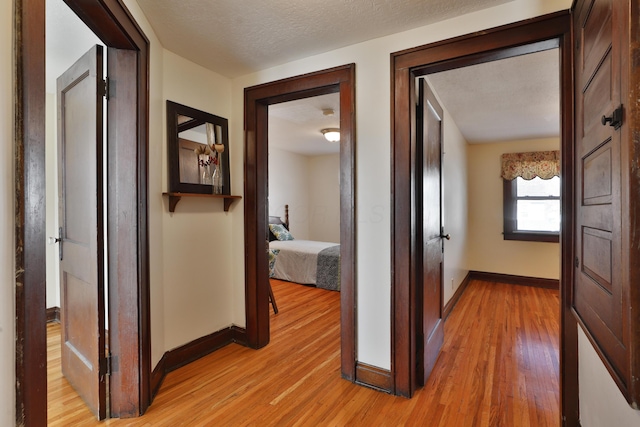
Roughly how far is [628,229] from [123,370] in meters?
2.27

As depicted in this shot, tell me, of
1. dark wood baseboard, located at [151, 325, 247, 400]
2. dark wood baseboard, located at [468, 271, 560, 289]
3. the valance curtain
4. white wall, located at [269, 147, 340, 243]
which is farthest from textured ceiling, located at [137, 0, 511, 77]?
dark wood baseboard, located at [468, 271, 560, 289]

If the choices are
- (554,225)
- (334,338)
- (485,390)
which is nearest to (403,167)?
(485,390)

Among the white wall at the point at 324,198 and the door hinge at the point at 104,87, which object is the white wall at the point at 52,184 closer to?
the door hinge at the point at 104,87

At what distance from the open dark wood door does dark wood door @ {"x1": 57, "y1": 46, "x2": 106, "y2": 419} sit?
2147 mm

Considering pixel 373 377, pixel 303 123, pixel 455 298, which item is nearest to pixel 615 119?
pixel 373 377

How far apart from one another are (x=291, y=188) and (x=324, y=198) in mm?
822

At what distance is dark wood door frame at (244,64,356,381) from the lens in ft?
7.06

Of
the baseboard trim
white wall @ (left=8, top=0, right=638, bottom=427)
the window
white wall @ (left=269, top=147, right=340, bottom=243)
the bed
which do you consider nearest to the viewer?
white wall @ (left=8, top=0, right=638, bottom=427)

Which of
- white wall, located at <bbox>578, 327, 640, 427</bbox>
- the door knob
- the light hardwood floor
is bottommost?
the light hardwood floor

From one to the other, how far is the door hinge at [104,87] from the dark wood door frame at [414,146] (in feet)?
5.40

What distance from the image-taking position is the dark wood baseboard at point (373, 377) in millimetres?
2045

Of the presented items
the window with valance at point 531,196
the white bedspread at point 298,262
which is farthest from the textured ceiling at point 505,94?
the white bedspread at point 298,262

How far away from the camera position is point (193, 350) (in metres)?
2.44

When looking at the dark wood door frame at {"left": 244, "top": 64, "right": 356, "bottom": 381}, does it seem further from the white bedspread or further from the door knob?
the white bedspread
